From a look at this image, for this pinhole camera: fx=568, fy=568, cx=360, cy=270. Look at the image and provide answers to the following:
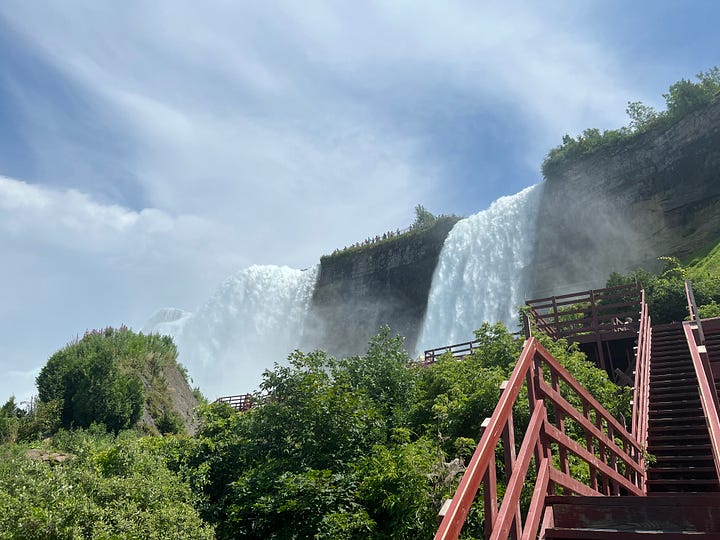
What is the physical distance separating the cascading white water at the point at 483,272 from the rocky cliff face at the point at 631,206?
1.18m

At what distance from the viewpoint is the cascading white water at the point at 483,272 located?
34.3 metres

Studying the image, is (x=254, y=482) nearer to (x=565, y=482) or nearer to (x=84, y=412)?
(x=565, y=482)

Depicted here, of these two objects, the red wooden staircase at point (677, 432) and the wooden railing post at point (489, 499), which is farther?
the red wooden staircase at point (677, 432)

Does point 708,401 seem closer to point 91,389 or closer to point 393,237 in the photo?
point 91,389

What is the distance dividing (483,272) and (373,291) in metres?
16.5

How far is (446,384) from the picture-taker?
1013 centimetres

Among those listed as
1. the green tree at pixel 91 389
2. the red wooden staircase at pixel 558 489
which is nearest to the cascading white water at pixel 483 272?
the green tree at pixel 91 389

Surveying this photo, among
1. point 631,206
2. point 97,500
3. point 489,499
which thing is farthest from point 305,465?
point 631,206

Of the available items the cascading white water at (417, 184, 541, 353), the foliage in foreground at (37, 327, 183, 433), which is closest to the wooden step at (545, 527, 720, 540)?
the foliage in foreground at (37, 327, 183, 433)

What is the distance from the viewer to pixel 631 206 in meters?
33.7

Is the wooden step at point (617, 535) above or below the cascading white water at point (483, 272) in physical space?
below

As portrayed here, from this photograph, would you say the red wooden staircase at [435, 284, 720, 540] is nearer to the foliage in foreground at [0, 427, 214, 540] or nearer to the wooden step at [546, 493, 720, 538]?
the wooden step at [546, 493, 720, 538]

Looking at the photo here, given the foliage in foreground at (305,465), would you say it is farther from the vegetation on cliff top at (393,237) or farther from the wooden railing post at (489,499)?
the vegetation on cliff top at (393,237)

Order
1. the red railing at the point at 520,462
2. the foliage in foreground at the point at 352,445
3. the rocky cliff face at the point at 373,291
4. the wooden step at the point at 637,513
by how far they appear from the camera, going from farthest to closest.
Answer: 1. the rocky cliff face at the point at 373,291
2. the foliage in foreground at the point at 352,445
3. the wooden step at the point at 637,513
4. the red railing at the point at 520,462
